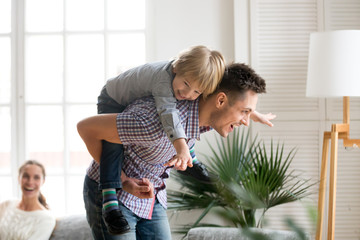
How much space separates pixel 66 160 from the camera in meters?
4.21

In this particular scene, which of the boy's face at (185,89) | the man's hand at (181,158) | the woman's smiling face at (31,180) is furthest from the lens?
the woman's smiling face at (31,180)

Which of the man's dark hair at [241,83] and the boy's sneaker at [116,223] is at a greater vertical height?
the man's dark hair at [241,83]

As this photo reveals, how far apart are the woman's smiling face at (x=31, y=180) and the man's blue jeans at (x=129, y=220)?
6.61 feet

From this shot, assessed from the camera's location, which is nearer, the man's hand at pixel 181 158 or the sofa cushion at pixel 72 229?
the man's hand at pixel 181 158

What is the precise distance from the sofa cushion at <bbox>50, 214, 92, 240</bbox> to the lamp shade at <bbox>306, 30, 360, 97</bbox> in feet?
6.24

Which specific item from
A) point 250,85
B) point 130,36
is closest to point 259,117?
point 250,85

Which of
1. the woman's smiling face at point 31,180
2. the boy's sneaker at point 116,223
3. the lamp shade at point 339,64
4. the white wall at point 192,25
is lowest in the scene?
the woman's smiling face at point 31,180

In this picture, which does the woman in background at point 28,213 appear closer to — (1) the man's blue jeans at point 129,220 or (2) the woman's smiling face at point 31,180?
(2) the woman's smiling face at point 31,180

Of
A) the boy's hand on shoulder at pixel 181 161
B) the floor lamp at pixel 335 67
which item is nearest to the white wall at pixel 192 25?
the floor lamp at pixel 335 67

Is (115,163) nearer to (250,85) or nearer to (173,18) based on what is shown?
(250,85)

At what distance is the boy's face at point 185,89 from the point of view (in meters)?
1.74

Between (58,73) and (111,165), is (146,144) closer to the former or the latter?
(111,165)

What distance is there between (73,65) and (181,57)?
2633 mm

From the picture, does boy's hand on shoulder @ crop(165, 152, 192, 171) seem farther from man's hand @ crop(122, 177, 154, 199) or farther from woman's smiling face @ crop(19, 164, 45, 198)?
woman's smiling face @ crop(19, 164, 45, 198)
